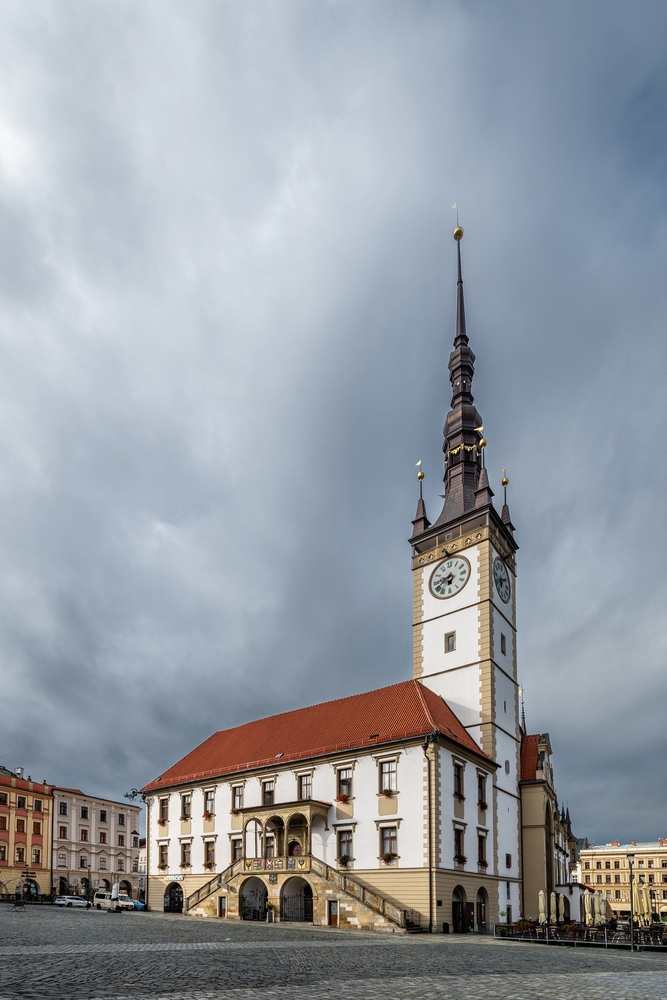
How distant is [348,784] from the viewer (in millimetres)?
36000

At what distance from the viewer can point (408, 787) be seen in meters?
33.4

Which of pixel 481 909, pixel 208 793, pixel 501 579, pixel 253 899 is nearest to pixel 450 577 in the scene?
pixel 501 579

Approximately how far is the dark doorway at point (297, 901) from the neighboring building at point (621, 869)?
97408 millimetres

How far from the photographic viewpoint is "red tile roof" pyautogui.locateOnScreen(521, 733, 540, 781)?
42031 millimetres

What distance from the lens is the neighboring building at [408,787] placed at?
108ft

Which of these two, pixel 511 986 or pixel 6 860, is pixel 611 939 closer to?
pixel 511 986

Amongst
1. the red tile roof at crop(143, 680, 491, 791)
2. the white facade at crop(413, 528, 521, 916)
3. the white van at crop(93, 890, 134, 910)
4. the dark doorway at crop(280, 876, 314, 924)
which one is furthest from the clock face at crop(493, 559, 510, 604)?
the white van at crop(93, 890, 134, 910)

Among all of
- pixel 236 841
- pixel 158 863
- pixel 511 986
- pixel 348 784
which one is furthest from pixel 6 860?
pixel 511 986

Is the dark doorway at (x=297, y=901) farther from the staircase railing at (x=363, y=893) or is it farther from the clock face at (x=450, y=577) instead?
the clock face at (x=450, y=577)

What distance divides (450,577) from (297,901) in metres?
17.7

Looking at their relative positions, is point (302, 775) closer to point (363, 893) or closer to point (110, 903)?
point (363, 893)

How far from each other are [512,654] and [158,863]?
78.8ft

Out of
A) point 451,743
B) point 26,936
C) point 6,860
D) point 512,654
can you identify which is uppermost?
point 512,654

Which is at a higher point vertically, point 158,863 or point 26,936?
point 26,936
